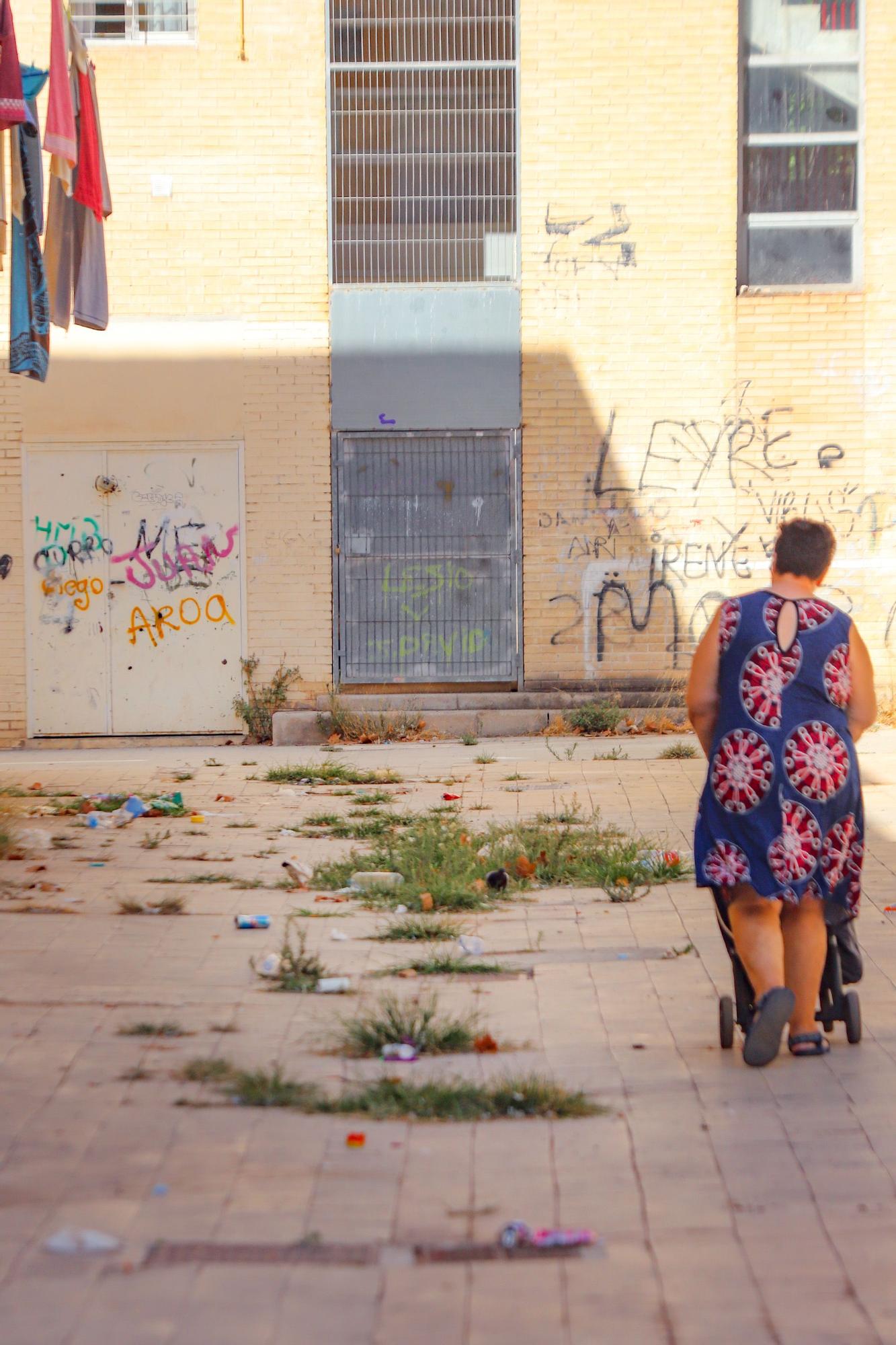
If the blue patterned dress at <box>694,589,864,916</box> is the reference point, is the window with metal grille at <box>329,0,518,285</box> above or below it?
above

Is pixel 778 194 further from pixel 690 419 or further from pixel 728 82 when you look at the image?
pixel 690 419

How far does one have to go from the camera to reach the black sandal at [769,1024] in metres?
4.18

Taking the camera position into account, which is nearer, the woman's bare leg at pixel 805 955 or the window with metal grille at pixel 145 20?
the woman's bare leg at pixel 805 955

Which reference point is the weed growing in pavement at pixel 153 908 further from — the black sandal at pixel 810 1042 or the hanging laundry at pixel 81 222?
the hanging laundry at pixel 81 222

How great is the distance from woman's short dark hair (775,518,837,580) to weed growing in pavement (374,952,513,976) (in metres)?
1.85

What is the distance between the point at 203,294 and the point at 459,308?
2282 mm

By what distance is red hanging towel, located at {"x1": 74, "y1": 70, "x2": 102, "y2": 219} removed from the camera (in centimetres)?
876

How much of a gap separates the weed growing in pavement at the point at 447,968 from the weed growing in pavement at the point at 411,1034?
72 centimetres

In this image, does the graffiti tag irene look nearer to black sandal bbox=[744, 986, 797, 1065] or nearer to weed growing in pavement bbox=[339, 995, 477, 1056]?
weed growing in pavement bbox=[339, 995, 477, 1056]

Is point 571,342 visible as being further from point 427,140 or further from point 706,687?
point 706,687

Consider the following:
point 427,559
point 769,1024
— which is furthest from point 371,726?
point 769,1024

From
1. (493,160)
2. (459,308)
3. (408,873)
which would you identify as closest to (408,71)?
(493,160)

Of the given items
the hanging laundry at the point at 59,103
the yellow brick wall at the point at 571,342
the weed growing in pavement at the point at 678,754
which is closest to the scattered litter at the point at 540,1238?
the hanging laundry at the point at 59,103

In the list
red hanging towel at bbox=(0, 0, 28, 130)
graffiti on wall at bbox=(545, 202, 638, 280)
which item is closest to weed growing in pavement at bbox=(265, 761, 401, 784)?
red hanging towel at bbox=(0, 0, 28, 130)
